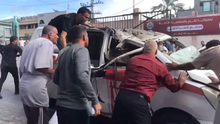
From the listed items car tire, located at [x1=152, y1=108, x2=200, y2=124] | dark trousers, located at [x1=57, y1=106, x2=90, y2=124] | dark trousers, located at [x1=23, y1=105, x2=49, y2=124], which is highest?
dark trousers, located at [x1=57, y1=106, x2=90, y2=124]

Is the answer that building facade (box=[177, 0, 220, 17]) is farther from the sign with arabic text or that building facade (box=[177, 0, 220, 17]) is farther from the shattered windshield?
the shattered windshield

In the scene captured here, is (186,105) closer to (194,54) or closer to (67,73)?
(194,54)

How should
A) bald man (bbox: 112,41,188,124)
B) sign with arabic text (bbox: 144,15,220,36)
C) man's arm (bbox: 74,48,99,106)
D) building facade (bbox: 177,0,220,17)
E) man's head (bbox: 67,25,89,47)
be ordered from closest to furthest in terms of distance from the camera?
man's arm (bbox: 74,48,99,106), man's head (bbox: 67,25,89,47), bald man (bbox: 112,41,188,124), sign with arabic text (bbox: 144,15,220,36), building facade (bbox: 177,0,220,17)

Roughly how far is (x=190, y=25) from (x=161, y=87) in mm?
16543

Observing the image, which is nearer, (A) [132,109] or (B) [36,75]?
(A) [132,109]

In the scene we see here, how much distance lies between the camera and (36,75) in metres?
2.73

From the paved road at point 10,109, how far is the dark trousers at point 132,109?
8.62 ft

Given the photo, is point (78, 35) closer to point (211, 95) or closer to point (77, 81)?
point (77, 81)

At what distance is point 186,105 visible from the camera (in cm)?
294

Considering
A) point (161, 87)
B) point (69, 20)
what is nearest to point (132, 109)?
point (161, 87)

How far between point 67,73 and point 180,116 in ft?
5.52

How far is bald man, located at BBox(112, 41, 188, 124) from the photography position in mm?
2570

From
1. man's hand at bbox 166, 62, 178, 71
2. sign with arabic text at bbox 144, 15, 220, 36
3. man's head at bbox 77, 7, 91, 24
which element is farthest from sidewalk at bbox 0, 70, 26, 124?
sign with arabic text at bbox 144, 15, 220, 36

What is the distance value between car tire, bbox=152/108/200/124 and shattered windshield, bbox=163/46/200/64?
31.3 inches
